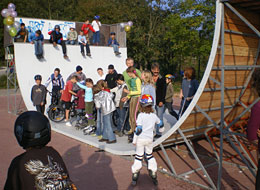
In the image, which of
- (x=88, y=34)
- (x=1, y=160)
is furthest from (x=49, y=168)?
(x=88, y=34)

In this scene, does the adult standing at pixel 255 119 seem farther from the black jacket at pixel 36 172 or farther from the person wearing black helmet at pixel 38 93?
the person wearing black helmet at pixel 38 93

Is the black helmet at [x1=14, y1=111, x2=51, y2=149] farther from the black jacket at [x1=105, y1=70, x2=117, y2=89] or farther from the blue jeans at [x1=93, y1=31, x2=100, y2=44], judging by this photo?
the blue jeans at [x1=93, y1=31, x2=100, y2=44]

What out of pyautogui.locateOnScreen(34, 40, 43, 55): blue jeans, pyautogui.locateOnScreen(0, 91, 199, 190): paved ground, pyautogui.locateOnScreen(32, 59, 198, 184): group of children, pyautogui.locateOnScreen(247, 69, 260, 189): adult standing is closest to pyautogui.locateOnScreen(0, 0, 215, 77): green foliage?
pyautogui.locateOnScreen(34, 40, 43, 55): blue jeans

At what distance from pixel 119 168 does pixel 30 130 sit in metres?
3.92

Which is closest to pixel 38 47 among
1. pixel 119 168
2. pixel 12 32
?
pixel 12 32

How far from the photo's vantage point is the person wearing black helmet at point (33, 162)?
70.8 inches

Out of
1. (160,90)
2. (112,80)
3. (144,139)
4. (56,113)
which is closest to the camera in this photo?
(144,139)

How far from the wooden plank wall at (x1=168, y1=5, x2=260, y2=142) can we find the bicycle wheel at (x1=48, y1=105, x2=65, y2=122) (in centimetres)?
598

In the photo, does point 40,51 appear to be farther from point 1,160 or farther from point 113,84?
point 1,160

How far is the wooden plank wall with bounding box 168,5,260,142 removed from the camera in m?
4.48

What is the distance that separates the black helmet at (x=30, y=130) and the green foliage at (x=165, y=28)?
21.2m

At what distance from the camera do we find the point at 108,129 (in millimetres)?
Result: 7055

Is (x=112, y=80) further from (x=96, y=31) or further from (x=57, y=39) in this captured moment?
(x=96, y=31)

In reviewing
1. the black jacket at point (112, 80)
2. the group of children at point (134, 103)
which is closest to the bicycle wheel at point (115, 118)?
the group of children at point (134, 103)
